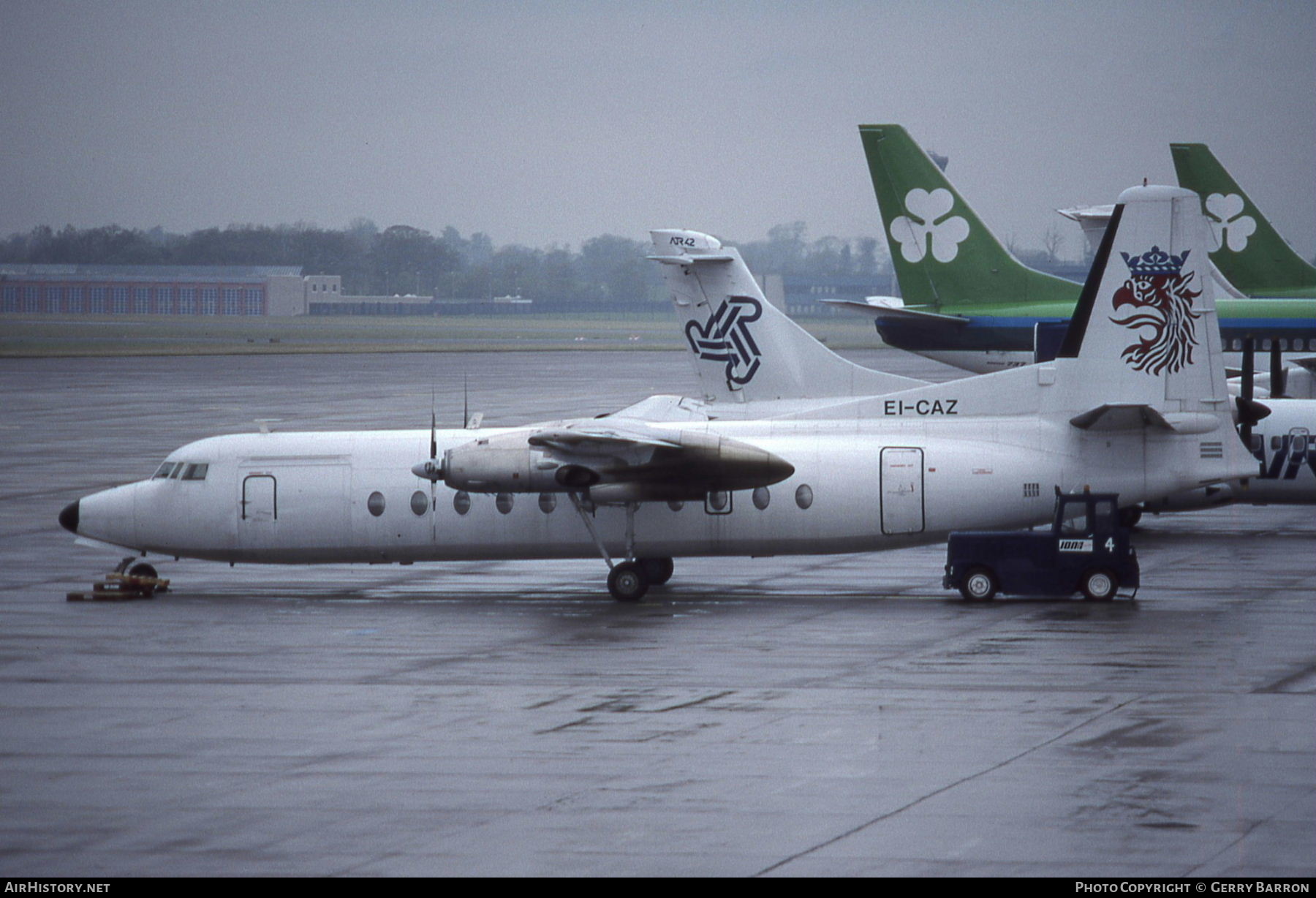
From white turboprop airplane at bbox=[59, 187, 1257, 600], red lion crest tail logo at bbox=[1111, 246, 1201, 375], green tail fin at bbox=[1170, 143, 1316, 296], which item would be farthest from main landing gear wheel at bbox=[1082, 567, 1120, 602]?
green tail fin at bbox=[1170, 143, 1316, 296]

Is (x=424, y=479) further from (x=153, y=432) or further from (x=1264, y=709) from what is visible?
(x=153, y=432)

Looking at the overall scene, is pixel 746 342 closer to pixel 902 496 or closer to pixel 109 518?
pixel 902 496

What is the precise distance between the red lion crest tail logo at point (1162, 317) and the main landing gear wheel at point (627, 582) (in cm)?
892

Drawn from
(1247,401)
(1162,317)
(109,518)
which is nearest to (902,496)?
(1162,317)

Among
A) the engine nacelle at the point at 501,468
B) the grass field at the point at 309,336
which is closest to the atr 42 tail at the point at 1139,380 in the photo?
the engine nacelle at the point at 501,468

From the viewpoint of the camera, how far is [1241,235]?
54594 mm

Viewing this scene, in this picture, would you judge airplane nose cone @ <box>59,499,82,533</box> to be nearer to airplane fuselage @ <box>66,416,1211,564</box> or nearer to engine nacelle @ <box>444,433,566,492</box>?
airplane fuselage @ <box>66,416,1211,564</box>

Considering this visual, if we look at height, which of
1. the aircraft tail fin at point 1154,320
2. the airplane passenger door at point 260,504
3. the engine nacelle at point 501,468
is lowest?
the airplane passenger door at point 260,504

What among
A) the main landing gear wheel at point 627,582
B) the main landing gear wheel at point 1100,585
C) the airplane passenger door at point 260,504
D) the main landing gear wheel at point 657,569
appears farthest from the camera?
the main landing gear wheel at point 657,569

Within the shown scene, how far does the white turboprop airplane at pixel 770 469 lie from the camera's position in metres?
25.6

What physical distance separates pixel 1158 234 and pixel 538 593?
40.3 feet

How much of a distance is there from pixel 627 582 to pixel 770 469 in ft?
10.2

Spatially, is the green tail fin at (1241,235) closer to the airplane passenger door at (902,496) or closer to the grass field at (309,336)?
the airplane passenger door at (902,496)
